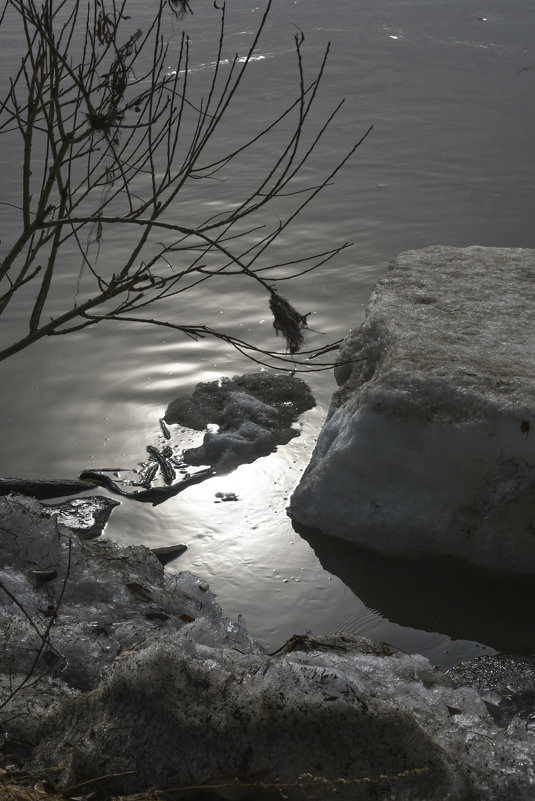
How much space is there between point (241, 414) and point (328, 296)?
2256 mm

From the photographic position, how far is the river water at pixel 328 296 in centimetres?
411

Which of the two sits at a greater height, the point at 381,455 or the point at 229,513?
the point at 381,455

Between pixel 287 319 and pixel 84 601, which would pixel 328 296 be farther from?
pixel 287 319

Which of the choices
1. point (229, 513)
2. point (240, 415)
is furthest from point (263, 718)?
point (240, 415)

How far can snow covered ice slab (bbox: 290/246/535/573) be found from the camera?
3979mm

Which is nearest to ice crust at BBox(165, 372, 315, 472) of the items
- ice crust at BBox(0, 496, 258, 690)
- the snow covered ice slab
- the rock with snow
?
the snow covered ice slab

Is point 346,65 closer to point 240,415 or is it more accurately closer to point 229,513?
point 240,415

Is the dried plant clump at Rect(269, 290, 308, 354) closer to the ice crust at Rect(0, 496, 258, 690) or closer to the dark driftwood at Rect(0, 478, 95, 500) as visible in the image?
the ice crust at Rect(0, 496, 258, 690)

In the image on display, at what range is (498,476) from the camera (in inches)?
157

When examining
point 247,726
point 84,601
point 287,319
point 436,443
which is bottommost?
point 84,601

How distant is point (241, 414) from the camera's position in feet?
18.0

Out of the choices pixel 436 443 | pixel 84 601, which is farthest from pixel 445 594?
pixel 84 601

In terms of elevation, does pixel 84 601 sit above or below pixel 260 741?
below

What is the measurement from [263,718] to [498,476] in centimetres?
198
